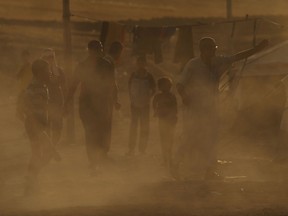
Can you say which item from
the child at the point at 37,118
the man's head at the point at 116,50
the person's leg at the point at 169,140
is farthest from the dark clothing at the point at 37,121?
the man's head at the point at 116,50

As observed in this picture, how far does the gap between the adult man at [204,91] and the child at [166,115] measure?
1897mm

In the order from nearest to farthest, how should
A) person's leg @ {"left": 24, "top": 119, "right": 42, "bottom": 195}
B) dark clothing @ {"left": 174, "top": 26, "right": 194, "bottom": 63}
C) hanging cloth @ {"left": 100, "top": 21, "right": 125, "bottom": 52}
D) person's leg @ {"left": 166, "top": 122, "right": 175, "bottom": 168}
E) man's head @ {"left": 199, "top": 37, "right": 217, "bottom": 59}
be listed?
person's leg @ {"left": 24, "top": 119, "right": 42, "bottom": 195}
man's head @ {"left": 199, "top": 37, "right": 217, "bottom": 59}
person's leg @ {"left": 166, "top": 122, "right": 175, "bottom": 168}
hanging cloth @ {"left": 100, "top": 21, "right": 125, "bottom": 52}
dark clothing @ {"left": 174, "top": 26, "right": 194, "bottom": 63}

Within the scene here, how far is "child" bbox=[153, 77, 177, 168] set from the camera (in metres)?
14.8

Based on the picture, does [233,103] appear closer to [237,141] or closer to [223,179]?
[237,141]

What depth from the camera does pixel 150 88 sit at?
16.2m

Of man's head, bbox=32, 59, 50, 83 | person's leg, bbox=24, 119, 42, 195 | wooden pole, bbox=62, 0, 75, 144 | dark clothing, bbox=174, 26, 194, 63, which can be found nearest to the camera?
person's leg, bbox=24, 119, 42, 195

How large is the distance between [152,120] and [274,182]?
30.4 ft

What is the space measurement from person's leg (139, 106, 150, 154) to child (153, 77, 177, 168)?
126cm

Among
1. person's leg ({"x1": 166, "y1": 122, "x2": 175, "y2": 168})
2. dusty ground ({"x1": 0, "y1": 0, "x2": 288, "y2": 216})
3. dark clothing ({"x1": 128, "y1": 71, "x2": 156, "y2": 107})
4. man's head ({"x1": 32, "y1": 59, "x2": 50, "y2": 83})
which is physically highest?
man's head ({"x1": 32, "y1": 59, "x2": 50, "y2": 83})

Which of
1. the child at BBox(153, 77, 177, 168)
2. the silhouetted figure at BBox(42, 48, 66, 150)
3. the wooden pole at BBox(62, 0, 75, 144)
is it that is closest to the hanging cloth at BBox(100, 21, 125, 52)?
the wooden pole at BBox(62, 0, 75, 144)

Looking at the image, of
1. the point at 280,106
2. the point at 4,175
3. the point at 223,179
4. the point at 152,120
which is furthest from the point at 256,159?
the point at 152,120

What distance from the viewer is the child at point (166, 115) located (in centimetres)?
1475

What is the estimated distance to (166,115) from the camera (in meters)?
14.8

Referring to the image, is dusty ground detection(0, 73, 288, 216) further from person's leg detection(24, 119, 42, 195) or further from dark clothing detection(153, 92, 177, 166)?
dark clothing detection(153, 92, 177, 166)
